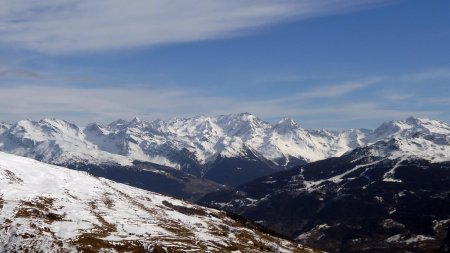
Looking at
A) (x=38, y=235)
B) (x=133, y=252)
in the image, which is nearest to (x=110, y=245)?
(x=133, y=252)

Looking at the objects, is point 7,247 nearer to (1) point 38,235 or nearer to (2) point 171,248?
(1) point 38,235

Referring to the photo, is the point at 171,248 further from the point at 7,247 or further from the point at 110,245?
the point at 7,247

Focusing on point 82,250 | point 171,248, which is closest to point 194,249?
point 171,248

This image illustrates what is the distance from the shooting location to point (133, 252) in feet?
614

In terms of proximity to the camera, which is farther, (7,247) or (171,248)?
(171,248)

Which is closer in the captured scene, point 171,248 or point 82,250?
point 82,250

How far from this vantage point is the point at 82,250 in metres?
182

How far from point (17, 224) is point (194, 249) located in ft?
199

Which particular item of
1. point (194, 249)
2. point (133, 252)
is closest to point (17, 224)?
point (133, 252)

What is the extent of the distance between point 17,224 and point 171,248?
53.2m

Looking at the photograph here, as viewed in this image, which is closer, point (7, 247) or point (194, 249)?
point (7, 247)

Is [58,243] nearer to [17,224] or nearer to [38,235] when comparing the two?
[38,235]

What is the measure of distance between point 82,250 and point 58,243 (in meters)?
10.8

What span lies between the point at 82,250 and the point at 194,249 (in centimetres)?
3748
